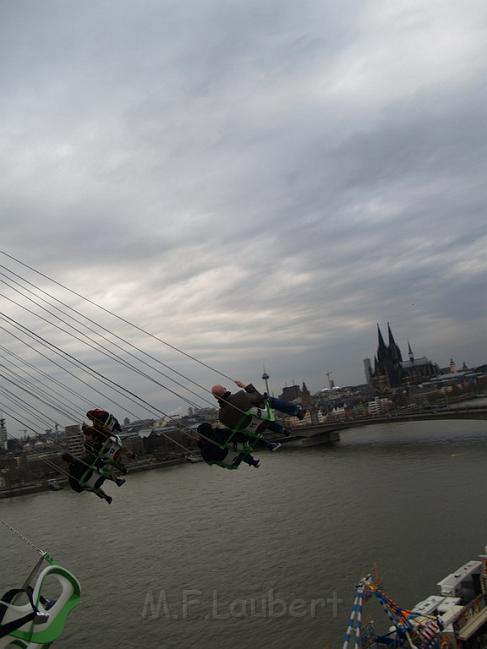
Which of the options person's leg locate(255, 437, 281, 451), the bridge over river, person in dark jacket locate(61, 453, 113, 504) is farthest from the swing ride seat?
the bridge over river

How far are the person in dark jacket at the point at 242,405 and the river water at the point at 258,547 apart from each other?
16.2 ft

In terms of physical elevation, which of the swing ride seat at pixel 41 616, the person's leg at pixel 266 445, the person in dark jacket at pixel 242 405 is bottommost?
the swing ride seat at pixel 41 616

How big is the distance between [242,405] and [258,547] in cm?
993

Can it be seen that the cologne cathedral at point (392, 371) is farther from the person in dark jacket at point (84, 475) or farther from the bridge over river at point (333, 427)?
the person in dark jacket at point (84, 475)

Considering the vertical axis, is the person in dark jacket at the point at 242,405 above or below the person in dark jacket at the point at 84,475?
above

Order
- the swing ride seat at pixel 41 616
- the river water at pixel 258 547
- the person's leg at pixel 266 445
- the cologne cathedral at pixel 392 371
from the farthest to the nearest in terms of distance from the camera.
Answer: the cologne cathedral at pixel 392 371, the river water at pixel 258 547, the person's leg at pixel 266 445, the swing ride seat at pixel 41 616

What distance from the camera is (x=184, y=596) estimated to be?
1093 centimetres

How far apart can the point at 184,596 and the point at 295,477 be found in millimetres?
13895

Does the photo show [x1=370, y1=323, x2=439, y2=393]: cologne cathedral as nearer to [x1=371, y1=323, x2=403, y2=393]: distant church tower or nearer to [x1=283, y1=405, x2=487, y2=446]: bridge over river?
[x1=371, y1=323, x2=403, y2=393]: distant church tower

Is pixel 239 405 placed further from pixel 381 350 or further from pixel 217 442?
pixel 381 350

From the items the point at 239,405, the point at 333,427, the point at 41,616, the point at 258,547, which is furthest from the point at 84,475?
the point at 333,427

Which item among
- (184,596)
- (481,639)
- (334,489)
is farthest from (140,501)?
(481,639)

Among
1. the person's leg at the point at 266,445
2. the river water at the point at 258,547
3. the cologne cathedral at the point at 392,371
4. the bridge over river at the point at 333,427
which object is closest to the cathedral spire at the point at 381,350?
the cologne cathedral at the point at 392,371

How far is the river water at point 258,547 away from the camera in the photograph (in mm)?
9391
